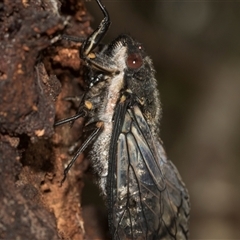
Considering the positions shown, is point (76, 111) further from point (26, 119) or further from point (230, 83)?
point (230, 83)

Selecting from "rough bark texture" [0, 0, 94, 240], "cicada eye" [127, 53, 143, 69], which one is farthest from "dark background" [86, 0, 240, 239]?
"rough bark texture" [0, 0, 94, 240]

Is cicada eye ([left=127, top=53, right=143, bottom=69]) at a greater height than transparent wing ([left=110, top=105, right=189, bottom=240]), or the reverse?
cicada eye ([left=127, top=53, right=143, bottom=69])

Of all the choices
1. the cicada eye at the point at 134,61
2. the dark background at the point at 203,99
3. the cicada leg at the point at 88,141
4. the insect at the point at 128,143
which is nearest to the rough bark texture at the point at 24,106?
the cicada leg at the point at 88,141

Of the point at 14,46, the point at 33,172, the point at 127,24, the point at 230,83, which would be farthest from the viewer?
the point at 230,83

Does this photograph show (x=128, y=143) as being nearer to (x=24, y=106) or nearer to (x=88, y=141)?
(x=88, y=141)

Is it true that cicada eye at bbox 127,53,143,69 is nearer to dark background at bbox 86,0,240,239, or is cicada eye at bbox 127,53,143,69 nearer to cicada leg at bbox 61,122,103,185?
cicada leg at bbox 61,122,103,185

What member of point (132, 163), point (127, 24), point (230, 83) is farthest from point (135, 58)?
point (230, 83)

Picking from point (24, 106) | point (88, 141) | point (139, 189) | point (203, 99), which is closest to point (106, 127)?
point (88, 141)
